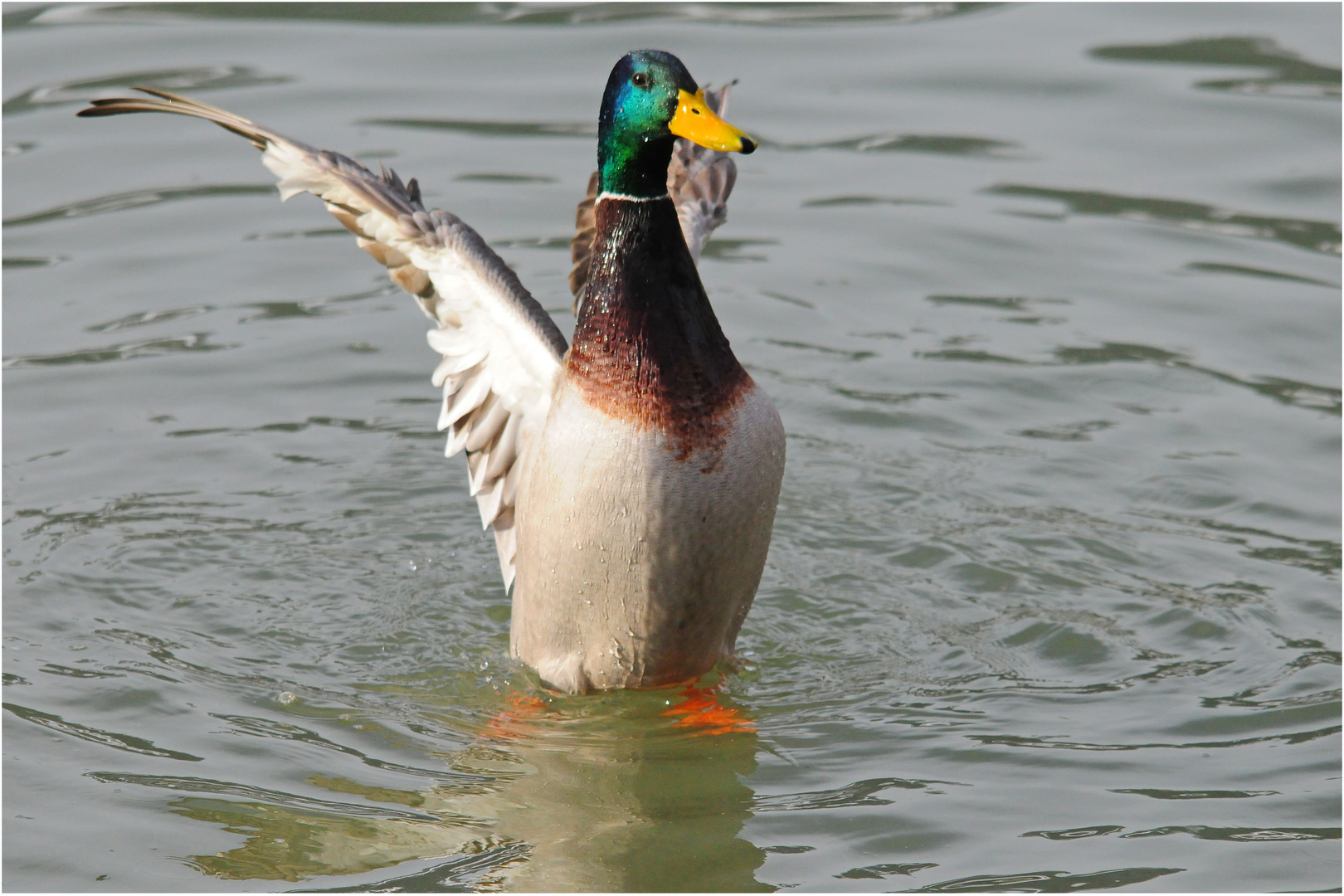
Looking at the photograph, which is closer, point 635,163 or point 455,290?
point 635,163

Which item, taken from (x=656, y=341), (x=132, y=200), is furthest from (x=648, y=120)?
(x=132, y=200)

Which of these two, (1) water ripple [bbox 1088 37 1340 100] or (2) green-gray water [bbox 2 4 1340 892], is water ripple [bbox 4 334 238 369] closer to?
(2) green-gray water [bbox 2 4 1340 892]

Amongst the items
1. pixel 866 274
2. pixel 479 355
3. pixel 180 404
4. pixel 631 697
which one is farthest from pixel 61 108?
pixel 631 697

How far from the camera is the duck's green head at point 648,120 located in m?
4.98

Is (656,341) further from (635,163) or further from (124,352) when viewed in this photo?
(124,352)

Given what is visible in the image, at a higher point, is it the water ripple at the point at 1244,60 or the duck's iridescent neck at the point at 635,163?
the water ripple at the point at 1244,60

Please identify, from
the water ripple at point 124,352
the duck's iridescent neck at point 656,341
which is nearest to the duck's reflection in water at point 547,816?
the duck's iridescent neck at point 656,341

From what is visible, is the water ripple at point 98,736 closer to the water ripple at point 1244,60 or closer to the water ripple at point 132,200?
the water ripple at point 132,200

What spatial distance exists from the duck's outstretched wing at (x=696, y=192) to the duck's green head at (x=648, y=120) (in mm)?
1301

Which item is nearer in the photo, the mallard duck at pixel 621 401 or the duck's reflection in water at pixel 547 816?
the duck's reflection in water at pixel 547 816

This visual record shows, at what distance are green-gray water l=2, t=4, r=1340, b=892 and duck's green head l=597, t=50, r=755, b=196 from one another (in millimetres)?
1732

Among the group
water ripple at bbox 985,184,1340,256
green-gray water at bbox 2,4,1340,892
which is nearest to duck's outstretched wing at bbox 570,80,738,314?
green-gray water at bbox 2,4,1340,892

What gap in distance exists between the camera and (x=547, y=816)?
4996mm

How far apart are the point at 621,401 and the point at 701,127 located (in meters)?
0.84
